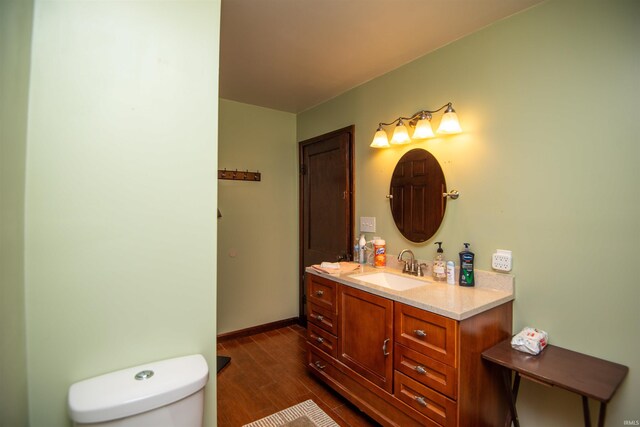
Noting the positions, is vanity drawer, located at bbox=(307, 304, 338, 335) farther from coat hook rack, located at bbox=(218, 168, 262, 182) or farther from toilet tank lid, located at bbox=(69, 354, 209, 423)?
coat hook rack, located at bbox=(218, 168, 262, 182)

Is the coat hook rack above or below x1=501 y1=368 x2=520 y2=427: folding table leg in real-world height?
above

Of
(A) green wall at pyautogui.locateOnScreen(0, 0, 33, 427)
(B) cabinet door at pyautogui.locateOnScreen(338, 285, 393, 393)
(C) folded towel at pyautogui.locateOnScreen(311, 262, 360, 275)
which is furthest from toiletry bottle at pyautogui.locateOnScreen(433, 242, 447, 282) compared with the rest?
(A) green wall at pyautogui.locateOnScreen(0, 0, 33, 427)

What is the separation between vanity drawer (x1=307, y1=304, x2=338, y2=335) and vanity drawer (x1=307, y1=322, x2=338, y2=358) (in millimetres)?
35

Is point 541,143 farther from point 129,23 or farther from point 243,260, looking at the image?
point 243,260

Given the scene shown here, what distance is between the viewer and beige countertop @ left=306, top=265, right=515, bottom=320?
140 cm

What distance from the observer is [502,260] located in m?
1.69

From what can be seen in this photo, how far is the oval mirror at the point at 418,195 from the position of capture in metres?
2.03

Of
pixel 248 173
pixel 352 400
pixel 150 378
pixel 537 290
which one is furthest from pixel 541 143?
pixel 248 173

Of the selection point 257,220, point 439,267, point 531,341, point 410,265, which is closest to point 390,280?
point 410,265

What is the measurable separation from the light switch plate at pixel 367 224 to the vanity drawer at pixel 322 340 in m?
0.91

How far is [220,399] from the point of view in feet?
6.74

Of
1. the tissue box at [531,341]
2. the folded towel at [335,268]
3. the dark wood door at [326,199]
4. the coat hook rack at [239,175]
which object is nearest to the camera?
the tissue box at [531,341]

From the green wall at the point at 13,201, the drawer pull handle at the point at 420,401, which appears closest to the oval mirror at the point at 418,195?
the drawer pull handle at the point at 420,401

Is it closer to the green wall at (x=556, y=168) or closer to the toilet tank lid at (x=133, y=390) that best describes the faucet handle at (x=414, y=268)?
the green wall at (x=556, y=168)
